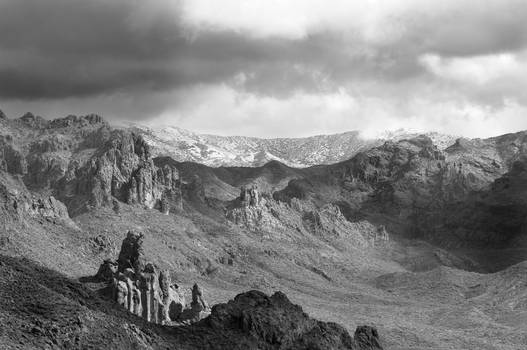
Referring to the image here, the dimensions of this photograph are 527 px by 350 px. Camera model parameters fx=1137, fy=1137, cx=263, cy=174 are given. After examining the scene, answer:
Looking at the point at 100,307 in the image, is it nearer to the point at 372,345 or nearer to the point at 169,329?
the point at 169,329

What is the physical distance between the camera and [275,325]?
15162 centimetres

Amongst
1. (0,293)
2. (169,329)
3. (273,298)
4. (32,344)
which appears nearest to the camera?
(32,344)

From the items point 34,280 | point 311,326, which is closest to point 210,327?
point 311,326

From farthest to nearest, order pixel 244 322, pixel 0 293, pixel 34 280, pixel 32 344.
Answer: pixel 244 322
pixel 34 280
pixel 0 293
pixel 32 344

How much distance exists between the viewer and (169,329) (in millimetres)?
138875

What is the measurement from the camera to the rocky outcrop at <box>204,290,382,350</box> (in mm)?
149000

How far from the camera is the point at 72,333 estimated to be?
370ft

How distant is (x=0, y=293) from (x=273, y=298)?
5641 centimetres

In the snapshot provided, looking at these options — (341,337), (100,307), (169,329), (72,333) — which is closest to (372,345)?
(341,337)

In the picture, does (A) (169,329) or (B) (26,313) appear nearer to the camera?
(B) (26,313)

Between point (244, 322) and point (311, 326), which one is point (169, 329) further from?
point (311, 326)

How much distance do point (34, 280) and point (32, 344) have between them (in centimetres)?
1751

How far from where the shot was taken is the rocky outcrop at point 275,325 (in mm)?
149000

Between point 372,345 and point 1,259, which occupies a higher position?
point 1,259
